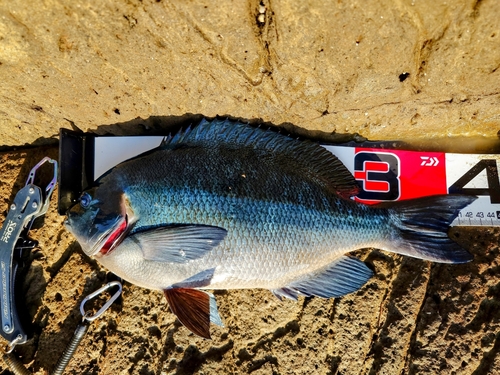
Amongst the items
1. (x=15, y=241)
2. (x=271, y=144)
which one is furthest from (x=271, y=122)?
(x=15, y=241)

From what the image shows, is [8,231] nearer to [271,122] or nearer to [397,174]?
[271,122]

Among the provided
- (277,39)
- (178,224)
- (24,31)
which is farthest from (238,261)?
(24,31)

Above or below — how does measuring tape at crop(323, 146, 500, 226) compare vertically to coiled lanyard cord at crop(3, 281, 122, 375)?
above

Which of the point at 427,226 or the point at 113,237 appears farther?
the point at 427,226

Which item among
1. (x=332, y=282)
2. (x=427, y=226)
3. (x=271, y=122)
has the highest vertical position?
(x=271, y=122)

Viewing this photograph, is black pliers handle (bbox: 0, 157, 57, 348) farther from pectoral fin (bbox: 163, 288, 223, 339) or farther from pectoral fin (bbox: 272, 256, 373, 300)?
pectoral fin (bbox: 272, 256, 373, 300)

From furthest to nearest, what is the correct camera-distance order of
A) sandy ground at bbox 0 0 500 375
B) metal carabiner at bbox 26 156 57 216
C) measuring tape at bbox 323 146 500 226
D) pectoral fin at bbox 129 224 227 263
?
measuring tape at bbox 323 146 500 226
metal carabiner at bbox 26 156 57 216
pectoral fin at bbox 129 224 227 263
sandy ground at bbox 0 0 500 375

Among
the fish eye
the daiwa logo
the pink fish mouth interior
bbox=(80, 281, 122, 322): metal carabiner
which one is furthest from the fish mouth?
the daiwa logo
